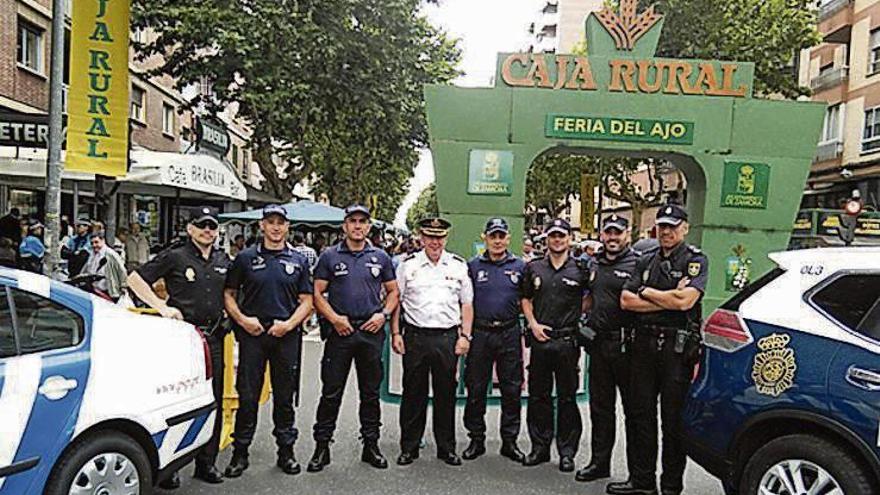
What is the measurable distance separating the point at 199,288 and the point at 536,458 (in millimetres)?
2782

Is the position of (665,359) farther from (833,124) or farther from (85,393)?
(833,124)

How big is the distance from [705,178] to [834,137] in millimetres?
20286

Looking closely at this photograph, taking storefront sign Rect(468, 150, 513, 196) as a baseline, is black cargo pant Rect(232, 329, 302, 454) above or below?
below

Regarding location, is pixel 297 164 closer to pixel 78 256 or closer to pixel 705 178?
pixel 78 256

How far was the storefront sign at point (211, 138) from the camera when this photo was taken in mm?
9484

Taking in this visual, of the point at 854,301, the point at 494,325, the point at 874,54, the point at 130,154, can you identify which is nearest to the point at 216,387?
the point at 494,325

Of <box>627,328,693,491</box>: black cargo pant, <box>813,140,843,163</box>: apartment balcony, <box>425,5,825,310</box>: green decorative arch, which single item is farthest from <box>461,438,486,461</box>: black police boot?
<box>813,140,843,163</box>: apartment balcony

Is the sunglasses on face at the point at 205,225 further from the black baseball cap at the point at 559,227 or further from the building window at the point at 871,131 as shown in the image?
the building window at the point at 871,131

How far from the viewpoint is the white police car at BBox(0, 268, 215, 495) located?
11.2ft

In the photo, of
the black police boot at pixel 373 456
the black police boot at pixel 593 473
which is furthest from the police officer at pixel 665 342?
the black police boot at pixel 373 456

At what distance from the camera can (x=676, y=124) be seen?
10.8 meters

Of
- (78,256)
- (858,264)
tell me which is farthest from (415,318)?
(78,256)

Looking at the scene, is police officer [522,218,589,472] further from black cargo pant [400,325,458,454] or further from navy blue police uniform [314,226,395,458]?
navy blue police uniform [314,226,395,458]

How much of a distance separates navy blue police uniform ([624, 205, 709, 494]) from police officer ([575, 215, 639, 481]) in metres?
0.31
